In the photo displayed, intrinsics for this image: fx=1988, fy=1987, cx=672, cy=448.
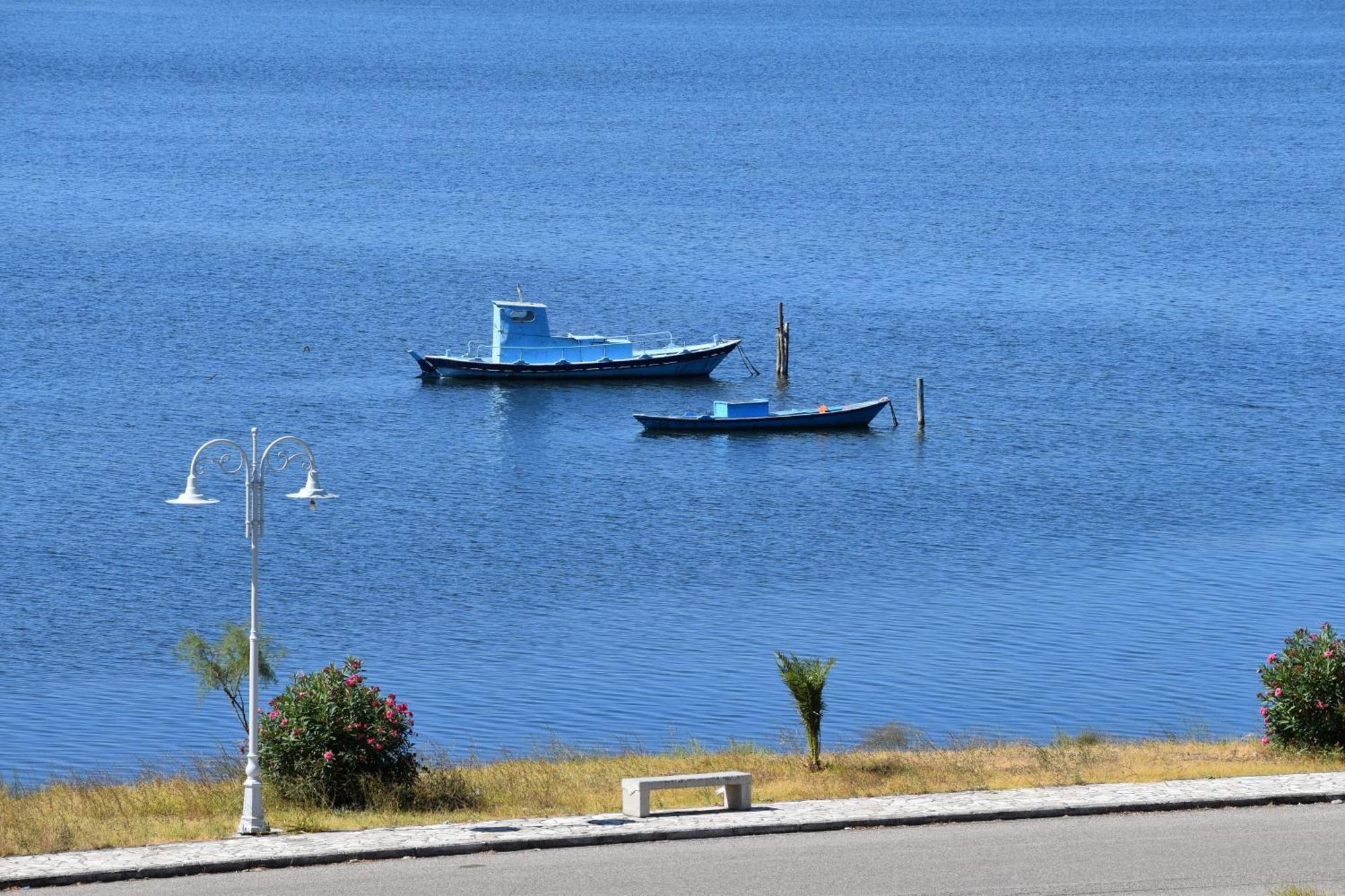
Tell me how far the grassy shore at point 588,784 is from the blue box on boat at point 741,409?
41.4 meters

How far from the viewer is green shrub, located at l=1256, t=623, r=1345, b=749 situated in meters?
29.7

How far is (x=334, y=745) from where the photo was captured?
2747cm

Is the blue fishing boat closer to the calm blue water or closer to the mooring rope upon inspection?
the calm blue water

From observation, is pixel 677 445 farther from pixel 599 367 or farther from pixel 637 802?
pixel 637 802

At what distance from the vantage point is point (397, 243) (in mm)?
116250

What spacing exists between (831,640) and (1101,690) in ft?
23.8

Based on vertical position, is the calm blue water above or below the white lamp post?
above

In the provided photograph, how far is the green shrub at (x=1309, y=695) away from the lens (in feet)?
97.4

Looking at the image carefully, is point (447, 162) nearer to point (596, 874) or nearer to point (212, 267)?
point (212, 267)

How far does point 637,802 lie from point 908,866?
4022 millimetres

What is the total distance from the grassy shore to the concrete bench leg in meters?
1.22

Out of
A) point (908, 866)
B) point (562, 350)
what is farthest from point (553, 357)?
point (908, 866)

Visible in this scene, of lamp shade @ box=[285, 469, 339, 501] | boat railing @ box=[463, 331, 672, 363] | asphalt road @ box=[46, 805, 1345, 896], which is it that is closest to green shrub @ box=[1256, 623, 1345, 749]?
asphalt road @ box=[46, 805, 1345, 896]

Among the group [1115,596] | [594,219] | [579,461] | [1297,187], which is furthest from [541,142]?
[1115,596]
